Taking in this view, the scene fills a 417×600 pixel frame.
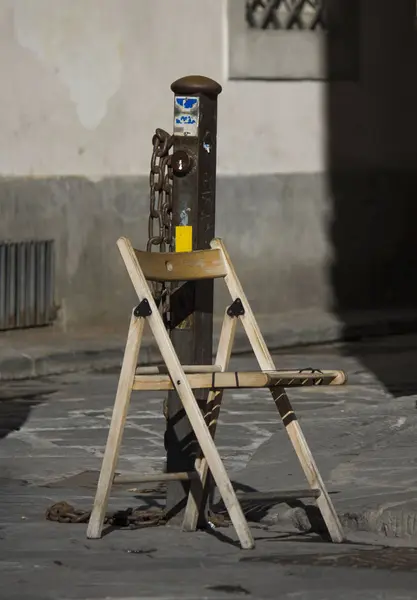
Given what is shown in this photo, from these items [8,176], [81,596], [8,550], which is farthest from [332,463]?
[8,176]

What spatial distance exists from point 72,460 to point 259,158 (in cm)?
649

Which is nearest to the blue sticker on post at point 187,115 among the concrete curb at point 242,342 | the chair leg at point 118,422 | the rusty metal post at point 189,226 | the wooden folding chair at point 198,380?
the rusty metal post at point 189,226

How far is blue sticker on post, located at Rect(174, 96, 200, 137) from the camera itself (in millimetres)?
6867

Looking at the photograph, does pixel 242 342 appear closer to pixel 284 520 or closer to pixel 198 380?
pixel 284 520

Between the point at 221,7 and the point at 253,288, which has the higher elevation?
the point at 221,7

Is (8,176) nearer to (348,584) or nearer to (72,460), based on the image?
(72,460)

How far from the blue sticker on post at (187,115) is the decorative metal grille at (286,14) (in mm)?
7969

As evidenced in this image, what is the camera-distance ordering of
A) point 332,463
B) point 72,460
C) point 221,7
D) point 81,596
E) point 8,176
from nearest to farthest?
point 81,596, point 332,463, point 72,460, point 8,176, point 221,7

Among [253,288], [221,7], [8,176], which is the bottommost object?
[253,288]

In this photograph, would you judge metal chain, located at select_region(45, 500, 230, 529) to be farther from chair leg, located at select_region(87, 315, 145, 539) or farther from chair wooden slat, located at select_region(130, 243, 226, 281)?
chair wooden slat, located at select_region(130, 243, 226, 281)

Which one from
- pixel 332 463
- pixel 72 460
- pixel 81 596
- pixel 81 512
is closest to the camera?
pixel 81 596

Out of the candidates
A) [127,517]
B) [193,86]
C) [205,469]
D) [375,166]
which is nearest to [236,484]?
[127,517]

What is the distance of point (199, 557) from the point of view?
6.29 meters

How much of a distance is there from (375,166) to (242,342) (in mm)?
3023
